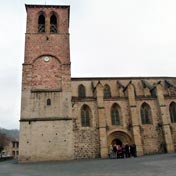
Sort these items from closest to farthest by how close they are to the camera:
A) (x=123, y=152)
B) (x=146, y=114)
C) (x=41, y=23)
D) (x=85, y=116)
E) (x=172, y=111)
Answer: (x=123, y=152), (x=85, y=116), (x=146, y=114), (x=172, y=111), (x=41, y=23)

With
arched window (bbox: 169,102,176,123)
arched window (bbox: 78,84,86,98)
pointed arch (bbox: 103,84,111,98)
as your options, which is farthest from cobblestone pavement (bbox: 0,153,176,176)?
pointed arch (bbox: 103,84,111,98)

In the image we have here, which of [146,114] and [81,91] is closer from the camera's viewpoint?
[146,114]

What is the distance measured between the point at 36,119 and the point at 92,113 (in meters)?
6.45

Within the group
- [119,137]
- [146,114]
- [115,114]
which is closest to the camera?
[119,137]

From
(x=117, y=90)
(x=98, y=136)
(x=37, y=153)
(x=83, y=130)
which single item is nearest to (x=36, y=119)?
(x=37, y=153)

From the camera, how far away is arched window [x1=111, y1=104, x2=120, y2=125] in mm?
24688

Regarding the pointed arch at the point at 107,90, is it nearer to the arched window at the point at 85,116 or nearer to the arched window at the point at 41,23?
the arched window at the point at 85,116

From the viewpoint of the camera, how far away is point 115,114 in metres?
25.0

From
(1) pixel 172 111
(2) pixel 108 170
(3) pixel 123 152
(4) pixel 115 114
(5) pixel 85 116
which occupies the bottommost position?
(2) pixel 108 170

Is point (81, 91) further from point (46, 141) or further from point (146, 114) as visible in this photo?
point (46, 141)

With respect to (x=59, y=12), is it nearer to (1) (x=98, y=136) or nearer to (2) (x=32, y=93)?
(2) (x=32, y=93)

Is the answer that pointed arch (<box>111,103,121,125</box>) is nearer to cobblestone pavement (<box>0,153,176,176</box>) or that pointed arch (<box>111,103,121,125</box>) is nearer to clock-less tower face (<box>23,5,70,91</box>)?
clock-less tower face (<box>23,5,70,91</box>)

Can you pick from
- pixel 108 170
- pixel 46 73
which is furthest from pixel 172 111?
pixel 108 170

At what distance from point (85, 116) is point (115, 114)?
149 inches
